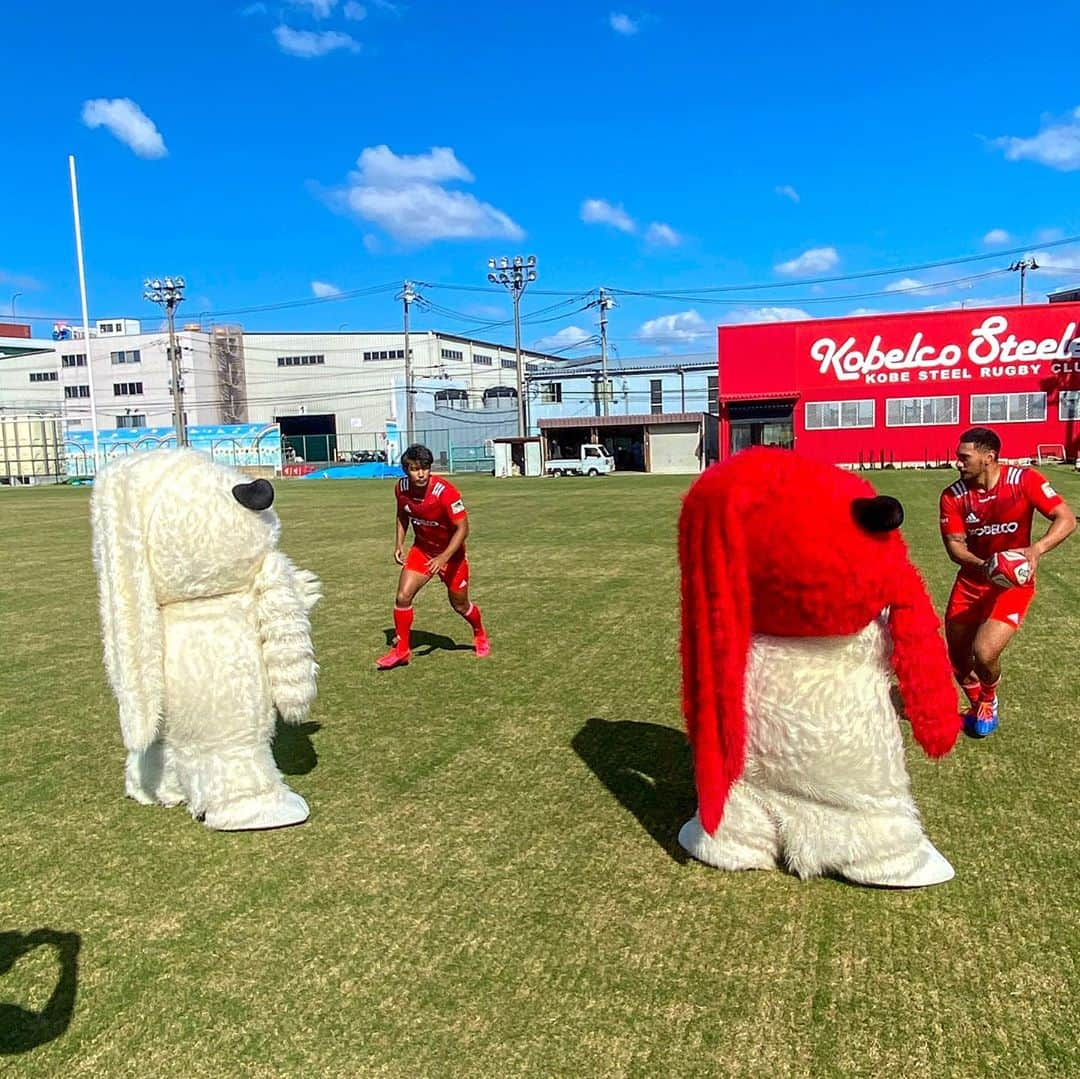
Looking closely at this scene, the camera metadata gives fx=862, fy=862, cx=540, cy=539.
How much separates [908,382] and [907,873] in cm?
3785

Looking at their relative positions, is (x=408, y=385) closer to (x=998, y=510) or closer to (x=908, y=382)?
(x=908, y=382)

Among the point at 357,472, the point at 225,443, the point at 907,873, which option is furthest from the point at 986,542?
the point at 225,443

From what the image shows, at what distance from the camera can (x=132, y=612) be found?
3.79 meters

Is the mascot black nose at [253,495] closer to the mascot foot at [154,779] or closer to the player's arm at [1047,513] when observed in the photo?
the mascot foot at [154,779]

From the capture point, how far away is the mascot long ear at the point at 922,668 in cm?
310

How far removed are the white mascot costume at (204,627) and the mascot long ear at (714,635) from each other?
73.8 inches

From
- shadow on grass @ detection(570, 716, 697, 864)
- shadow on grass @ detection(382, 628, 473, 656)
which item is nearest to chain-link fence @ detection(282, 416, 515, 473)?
shadow on grass @ detection(382, 628, 473, 656)

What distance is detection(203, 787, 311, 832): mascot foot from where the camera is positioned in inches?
154

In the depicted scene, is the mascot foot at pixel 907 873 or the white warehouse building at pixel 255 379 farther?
the white warehouse building at pixel 255 379

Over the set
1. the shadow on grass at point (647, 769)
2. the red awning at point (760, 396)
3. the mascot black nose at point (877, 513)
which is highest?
the red awning at point (760, 396)

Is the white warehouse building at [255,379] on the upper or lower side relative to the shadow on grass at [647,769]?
upper

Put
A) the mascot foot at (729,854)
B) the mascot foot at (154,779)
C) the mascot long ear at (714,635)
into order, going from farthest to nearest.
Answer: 1. the mascot foot at (154,779)
2. the mascot foot at (729,854)
3. the mascot long ear at (714,635)

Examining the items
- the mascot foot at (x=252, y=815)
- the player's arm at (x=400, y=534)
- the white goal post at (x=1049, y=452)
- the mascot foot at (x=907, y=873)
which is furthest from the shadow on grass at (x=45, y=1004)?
the white goal post at (x=1049, y=452)

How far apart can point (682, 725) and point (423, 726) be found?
1.61m
